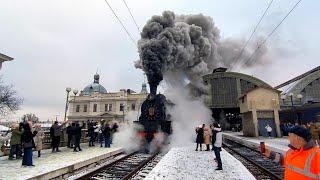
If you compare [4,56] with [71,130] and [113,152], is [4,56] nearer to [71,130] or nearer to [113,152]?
[71,130]

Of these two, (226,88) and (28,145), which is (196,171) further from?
(226,88)

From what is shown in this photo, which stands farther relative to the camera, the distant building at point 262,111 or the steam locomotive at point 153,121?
the distant building at point 262,111

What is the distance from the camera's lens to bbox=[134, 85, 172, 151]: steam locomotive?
14211 mm

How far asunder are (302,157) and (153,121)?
39.8 ft

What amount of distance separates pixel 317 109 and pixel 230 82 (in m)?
20.1

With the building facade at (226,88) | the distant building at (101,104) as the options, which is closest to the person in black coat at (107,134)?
the building facade at (226,88)

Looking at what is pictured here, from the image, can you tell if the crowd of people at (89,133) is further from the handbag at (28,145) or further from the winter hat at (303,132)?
the winter hat at (303,132)

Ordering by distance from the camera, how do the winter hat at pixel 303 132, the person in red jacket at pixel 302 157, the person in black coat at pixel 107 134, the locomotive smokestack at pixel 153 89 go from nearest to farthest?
the person in red jacket at pixel 302 157 < the winter hat at pixel 303 132 < the person in black coat at pixel 107 134 < the locomotive smokestack at pixel 153 89

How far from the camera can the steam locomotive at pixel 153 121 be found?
46.6ft

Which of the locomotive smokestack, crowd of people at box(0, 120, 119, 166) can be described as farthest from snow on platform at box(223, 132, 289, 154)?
crowd of people at box(0, 120, 119, 166)

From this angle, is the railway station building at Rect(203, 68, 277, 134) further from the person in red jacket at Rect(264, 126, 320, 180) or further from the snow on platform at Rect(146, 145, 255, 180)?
the person in red jacket at Rect(264, 126, 320, 180)

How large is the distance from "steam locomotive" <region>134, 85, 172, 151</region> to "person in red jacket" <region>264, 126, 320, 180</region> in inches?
456

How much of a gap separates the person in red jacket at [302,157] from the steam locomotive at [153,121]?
11.6m

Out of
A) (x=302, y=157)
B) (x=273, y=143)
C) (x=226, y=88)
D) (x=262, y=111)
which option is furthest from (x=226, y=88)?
(x=302, y=157)
